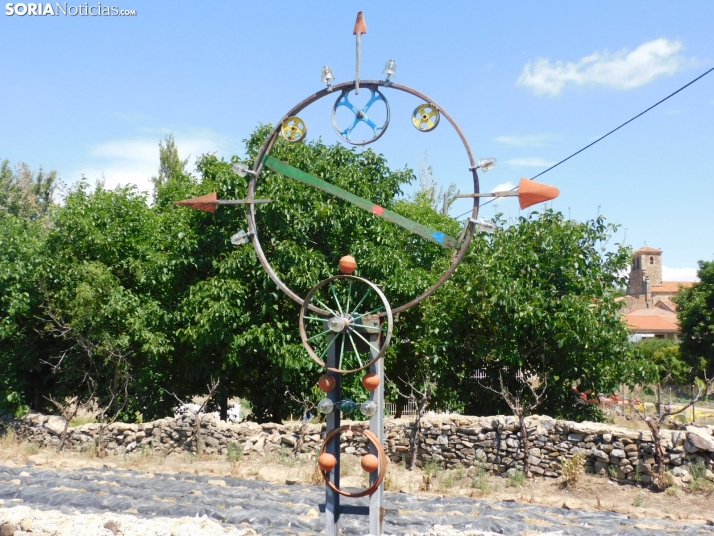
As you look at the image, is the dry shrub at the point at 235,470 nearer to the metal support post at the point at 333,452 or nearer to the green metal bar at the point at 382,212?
the metal support post at the point at 333,452

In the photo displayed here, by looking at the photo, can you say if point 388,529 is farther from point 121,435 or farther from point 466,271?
point 121,435

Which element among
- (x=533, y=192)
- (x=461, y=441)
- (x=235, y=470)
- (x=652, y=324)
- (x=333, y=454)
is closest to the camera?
(x=533, y=192)

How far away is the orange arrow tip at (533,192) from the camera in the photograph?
6016mm

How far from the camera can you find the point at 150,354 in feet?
45.3

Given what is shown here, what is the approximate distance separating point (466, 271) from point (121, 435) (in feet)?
23.5

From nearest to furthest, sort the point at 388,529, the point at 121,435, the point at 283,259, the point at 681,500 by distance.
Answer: the point at 388,529 → the point at 681,500 → the point at 283,259 → the point at 121,435

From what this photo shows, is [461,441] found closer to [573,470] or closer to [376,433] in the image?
[573,470]

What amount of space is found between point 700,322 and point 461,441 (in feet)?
73.8

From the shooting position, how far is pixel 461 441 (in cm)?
1152

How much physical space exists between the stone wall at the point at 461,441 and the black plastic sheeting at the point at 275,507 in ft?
8.08

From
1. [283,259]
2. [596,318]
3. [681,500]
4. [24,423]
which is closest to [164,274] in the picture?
[283,259]

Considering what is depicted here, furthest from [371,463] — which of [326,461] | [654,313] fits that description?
[654,313]

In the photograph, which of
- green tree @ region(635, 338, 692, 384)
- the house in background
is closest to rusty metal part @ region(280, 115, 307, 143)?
green tree @ region(635, 338, 692, 384)

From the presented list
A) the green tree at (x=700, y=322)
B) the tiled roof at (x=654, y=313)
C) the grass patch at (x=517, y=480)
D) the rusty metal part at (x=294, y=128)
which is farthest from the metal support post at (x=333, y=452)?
the tiled roof at (x=654, y=313)
